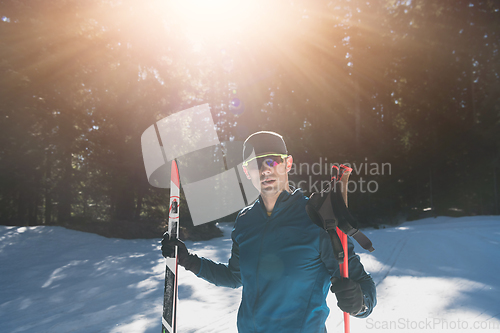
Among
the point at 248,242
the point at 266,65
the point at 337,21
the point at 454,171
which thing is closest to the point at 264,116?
the point at 266,65

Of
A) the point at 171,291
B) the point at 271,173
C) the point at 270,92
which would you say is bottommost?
the point at 171,291

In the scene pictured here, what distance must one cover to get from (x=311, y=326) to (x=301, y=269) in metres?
0.29

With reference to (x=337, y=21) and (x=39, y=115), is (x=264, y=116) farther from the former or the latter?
(x=39, y=115)

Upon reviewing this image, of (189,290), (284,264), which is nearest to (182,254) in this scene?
(284,264)

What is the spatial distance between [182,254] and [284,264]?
36.6 inches

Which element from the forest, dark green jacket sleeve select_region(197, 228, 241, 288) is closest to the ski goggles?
dark green jacket sleeve select_region(197, 228, 241, 288)

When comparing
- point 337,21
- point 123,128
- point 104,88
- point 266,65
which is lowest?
point 123,128

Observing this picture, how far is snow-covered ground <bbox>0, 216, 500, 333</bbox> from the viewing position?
452 cm

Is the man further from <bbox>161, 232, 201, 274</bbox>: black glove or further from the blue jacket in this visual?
<bbox>161, 232, 201, 274</bbox>: black glove

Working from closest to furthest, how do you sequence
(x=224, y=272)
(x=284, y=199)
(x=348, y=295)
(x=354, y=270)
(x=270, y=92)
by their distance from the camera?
1. (x=348, y=295)
2. (x=354, y=270)
3. (x=284, y=199)
4. (x=224, y=272)
5. (x=270, y=92)

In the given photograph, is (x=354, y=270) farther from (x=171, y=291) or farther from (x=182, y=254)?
(x=171, y=291)

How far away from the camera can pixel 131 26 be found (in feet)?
59.5

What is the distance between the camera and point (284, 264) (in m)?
1.62

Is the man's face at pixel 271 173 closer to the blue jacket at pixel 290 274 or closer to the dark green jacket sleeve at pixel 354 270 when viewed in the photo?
the blue jacket at pixel 290 274
